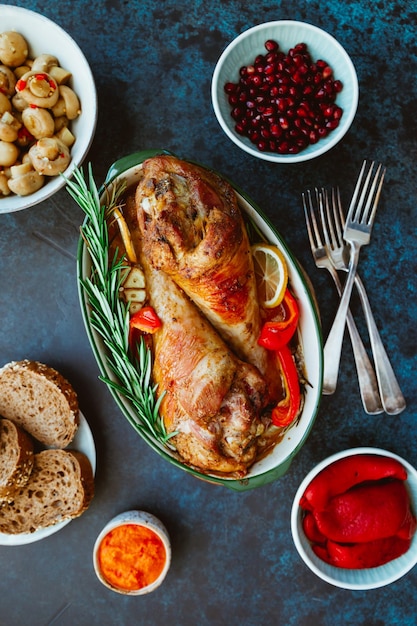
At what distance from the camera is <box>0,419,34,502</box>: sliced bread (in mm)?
2113

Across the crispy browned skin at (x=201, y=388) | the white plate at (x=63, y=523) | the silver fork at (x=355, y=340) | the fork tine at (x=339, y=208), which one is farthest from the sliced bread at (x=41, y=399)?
the fork tine at (x=339, y=208)

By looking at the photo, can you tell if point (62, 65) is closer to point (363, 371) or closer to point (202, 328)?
point (202, 328)

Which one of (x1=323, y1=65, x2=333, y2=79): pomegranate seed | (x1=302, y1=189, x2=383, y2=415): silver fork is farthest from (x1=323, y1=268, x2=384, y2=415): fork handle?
(x1=323, y1=65, x2=333, y2=79): pomegranate seed

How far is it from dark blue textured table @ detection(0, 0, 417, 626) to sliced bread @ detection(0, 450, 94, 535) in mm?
131

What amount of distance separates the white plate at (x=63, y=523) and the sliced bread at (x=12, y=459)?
166mm

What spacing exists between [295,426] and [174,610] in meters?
0.96

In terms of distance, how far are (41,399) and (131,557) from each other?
655 mm

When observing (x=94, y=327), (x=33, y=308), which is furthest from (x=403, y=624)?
(x=33, y=308)

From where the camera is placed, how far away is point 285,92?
78.8 inches

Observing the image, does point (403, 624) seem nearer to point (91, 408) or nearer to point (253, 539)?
point (253, 539)

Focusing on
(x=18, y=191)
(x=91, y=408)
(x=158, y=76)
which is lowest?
(x=91, y=408)

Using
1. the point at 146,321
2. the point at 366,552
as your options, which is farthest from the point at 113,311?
the point at 366,552

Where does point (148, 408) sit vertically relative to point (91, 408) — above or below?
above

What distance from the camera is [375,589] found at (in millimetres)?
2311
